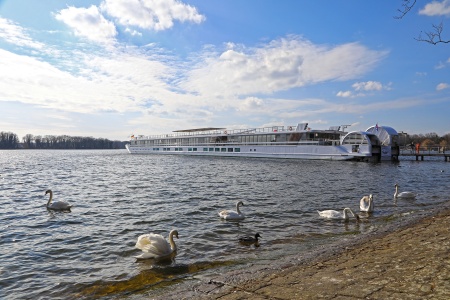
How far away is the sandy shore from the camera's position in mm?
4785

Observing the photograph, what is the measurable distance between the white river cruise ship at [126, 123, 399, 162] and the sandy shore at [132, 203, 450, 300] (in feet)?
159

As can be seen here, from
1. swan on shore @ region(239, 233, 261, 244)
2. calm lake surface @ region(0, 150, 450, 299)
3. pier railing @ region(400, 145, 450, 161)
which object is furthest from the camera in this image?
pier railing @ region(400, 145, 450, 161)

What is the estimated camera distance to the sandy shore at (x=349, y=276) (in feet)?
15.7

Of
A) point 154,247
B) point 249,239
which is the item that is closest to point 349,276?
point 249,239

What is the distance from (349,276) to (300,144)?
5754 centimetres

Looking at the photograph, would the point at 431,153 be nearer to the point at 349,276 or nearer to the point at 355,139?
the point at 355,139

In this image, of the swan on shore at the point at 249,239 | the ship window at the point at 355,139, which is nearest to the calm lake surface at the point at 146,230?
the swan on shore at the point at 249,239

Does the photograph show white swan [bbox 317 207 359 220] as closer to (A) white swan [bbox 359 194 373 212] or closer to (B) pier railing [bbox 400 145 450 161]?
(A) white swan [bbox 359 194 373 212]

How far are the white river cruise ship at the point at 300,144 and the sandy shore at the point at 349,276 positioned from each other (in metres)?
48.3

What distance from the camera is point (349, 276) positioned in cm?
562

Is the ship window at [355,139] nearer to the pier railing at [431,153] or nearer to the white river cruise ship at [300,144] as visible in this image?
the white river cruise ship at [300,144]

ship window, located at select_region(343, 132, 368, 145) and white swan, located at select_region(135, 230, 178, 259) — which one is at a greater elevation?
ship window, located at select_region(343, 132, 368, 145)

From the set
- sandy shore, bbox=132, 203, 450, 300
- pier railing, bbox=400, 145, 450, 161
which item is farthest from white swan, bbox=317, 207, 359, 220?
pier railing, bbox=400, 145, 450, 161

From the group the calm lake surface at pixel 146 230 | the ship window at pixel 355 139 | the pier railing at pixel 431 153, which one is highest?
the ship window at pixel 355 139
